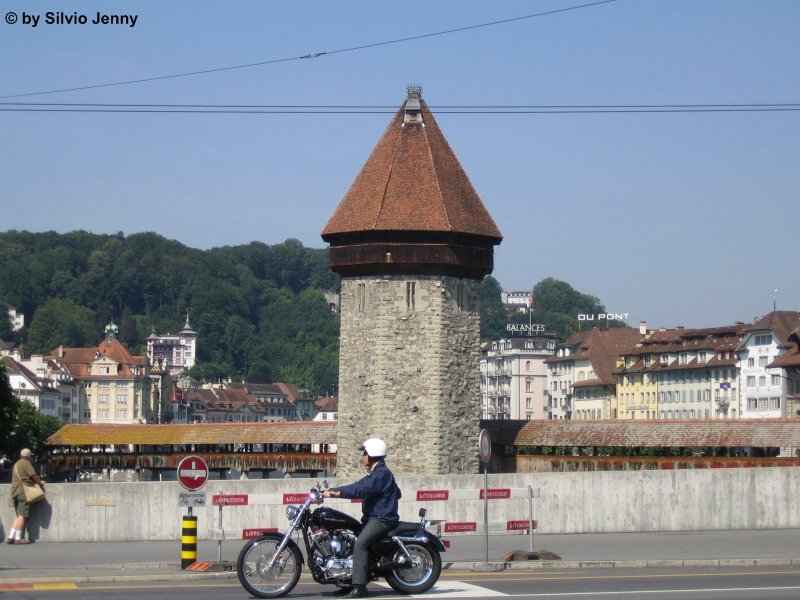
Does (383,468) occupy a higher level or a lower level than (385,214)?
lower

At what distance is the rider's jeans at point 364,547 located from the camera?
14.9m

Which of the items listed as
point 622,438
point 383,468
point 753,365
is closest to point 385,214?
point 622,438

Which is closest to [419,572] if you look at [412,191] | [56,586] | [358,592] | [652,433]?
[358,592]

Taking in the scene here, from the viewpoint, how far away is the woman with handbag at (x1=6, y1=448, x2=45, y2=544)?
73.6ft

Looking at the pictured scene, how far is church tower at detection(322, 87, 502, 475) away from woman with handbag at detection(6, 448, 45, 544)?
18.9 m

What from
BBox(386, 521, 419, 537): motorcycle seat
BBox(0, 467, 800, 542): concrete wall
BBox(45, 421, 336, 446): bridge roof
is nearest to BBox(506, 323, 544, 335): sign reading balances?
BBox(45, 421, 336, 446): bridge roof

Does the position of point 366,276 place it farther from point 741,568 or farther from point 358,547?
point 358,547

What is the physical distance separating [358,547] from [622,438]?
3096 cm

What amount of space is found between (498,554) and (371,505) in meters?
6.11

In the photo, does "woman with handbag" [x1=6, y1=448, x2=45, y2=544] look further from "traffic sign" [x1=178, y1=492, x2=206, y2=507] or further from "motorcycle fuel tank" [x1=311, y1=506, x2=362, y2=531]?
"motorcycle fuel tank" [x1=311, y1=506, x2=362, y2=531]

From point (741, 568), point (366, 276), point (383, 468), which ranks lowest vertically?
point (741, 568)

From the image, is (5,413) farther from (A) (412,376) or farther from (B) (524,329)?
(B) (524,329)

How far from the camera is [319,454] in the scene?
2057 inches

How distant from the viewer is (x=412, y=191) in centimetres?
4300
